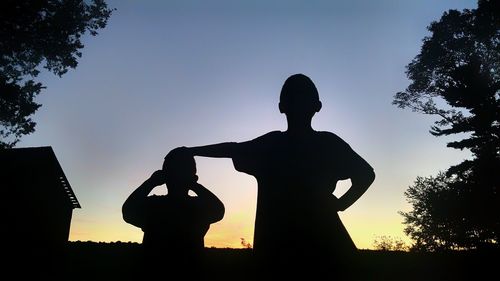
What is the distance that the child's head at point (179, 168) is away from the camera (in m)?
1.81

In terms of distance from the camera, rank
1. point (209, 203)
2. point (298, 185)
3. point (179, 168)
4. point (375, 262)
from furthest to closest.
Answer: point (375, 262) < point (209, 203) < point (179, 168) < point (298, 185)

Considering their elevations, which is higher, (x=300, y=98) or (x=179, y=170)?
(x=300, y=98)

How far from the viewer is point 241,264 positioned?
551 inches

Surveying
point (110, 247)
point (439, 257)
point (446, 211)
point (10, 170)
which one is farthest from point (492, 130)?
point (10, 170)

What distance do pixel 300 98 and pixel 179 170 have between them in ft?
2.70

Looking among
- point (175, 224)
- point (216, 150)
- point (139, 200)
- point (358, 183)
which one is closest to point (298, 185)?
point (358, 183)

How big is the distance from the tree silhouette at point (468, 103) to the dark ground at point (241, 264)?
31.0 ft

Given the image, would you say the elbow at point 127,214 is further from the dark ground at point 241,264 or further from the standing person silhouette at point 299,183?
the dark ground at point 241,264

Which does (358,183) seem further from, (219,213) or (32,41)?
(32,41)

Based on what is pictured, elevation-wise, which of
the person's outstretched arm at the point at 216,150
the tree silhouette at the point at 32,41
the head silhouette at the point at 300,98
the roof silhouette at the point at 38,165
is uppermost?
the tree silhouette at the point at 32,41

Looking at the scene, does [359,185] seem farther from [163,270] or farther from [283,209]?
[163,270]

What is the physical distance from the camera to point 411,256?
1541cm

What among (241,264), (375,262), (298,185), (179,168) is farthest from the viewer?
(375,262)

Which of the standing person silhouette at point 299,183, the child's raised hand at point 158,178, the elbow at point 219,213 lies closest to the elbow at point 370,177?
the standing person silhouette at point 299,183
